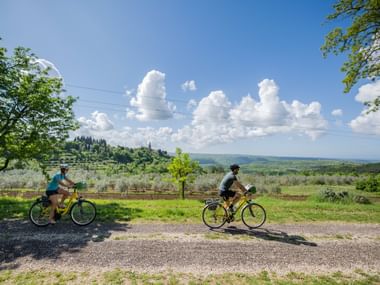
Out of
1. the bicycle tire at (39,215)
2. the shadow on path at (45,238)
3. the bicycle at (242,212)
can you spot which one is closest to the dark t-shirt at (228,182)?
the bicycle at (242,212)

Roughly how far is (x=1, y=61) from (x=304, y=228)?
16.1 meters

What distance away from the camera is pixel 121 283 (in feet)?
12.8

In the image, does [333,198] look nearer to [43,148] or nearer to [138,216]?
[138,216]

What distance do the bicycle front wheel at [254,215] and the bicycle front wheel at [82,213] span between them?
576cm

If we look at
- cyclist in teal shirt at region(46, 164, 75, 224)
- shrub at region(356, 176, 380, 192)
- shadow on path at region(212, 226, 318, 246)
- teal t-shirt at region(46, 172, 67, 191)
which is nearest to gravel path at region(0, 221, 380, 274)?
shadow on path at region(212, 226, 318, 246)

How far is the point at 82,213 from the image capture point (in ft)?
23.8

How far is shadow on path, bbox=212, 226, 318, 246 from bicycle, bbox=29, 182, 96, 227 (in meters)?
4.81

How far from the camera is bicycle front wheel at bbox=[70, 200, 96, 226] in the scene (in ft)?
23.4

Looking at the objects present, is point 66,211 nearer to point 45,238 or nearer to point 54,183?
point 54,183

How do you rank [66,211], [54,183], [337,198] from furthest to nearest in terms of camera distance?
[337,198] → [66,211] → [54,183]

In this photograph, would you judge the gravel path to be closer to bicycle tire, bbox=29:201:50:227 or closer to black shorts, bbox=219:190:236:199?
bicycle tire, bbox=29:201:50:227

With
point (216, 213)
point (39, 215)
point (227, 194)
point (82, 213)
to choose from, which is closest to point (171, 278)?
point (216, 213)

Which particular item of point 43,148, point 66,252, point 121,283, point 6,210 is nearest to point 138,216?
point 66,252

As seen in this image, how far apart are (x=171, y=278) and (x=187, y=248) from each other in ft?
4.44
